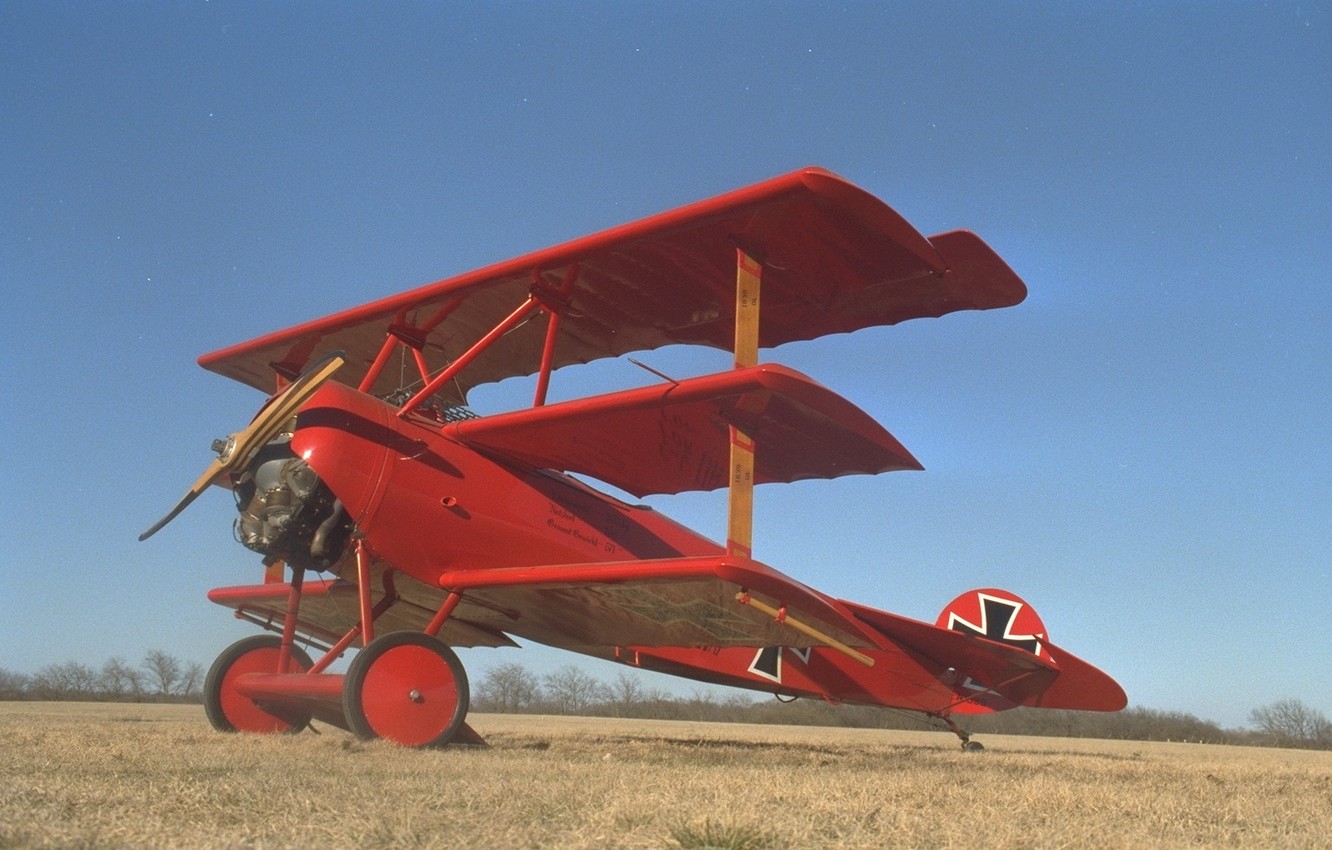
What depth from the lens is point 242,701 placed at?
9.38m

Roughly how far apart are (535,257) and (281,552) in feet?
10.1

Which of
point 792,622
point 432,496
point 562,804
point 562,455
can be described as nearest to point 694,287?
point 562,455

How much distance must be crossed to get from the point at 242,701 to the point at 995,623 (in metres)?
8.68

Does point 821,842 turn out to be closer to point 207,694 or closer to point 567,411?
point 567,411

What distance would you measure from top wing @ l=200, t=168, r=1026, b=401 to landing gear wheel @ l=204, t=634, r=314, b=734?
2.94 m

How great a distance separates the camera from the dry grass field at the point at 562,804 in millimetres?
3178

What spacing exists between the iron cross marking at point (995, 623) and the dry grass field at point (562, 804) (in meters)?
5.86

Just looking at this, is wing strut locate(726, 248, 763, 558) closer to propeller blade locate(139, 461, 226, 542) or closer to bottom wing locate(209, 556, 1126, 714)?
bottom wing locate(209, 556, 1126, 714)

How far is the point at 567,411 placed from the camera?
791 cm

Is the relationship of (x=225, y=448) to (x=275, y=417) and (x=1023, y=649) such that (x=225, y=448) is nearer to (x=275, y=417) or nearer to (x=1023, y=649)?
(x=275, y=417)

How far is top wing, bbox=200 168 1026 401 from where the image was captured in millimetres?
7812

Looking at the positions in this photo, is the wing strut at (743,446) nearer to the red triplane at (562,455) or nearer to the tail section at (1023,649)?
the red triplane at (562,455)

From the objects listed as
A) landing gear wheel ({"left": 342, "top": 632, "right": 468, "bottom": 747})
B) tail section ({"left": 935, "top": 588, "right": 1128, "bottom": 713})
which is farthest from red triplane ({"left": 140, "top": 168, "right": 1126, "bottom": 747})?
tail section ({"left": 935, "top": 588, "right": 1128, "bottom": 713})

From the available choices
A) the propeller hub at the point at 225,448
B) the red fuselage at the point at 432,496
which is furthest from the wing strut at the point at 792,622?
the propeller hub at the point at 225,448
